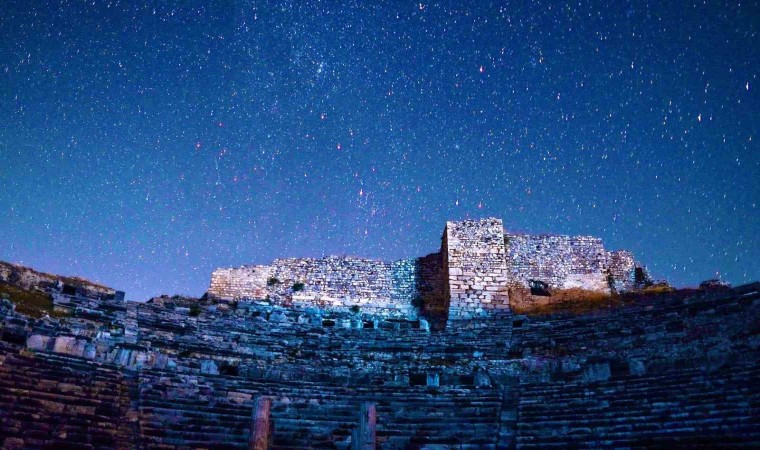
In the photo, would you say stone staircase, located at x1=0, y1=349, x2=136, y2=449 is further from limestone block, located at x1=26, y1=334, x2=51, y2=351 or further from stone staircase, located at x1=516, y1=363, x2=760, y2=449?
stone staircase, located at x1=516, y1=363, x2=760, y2=449

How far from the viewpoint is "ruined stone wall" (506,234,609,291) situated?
930 inches

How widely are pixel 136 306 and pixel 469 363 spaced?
31.9ft

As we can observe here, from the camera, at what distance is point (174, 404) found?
11828 mm

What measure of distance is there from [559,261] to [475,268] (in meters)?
4.70

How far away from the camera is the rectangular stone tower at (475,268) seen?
67.9 feet

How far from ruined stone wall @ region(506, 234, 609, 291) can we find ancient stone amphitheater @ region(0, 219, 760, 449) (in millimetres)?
2490

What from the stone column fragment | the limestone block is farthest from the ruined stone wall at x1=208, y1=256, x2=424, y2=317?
the stone column fragment

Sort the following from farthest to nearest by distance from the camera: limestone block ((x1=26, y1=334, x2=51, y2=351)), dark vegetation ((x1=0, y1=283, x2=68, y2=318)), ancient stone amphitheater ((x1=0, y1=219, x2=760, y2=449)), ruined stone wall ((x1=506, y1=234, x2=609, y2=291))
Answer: ruined stone wall ((x1=506, y1=234, x2=609, y2=291)) < dark vegetation ((x1=0, y1=283, x2=68, y2=318)) < limestone block ((x1=26, y1=334, x2=51, y2=351)) < ancient stone amphitheater ((x1=0, y1=219, x2=760, y2=449))

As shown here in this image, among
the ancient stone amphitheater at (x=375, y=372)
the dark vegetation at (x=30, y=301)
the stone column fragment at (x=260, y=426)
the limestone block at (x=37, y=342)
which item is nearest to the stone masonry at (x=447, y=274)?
the ancient stone amphitheater at (x=375, y=372)

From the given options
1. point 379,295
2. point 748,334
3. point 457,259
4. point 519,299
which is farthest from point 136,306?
point 748,334

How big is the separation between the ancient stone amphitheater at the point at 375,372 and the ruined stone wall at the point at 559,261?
2.49 metres

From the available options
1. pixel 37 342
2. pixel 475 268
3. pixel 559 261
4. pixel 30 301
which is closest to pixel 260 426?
pixel 37 342

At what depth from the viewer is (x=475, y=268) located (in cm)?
2164

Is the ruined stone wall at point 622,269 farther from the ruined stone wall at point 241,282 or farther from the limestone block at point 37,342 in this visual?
the limestone block at point 37,342
